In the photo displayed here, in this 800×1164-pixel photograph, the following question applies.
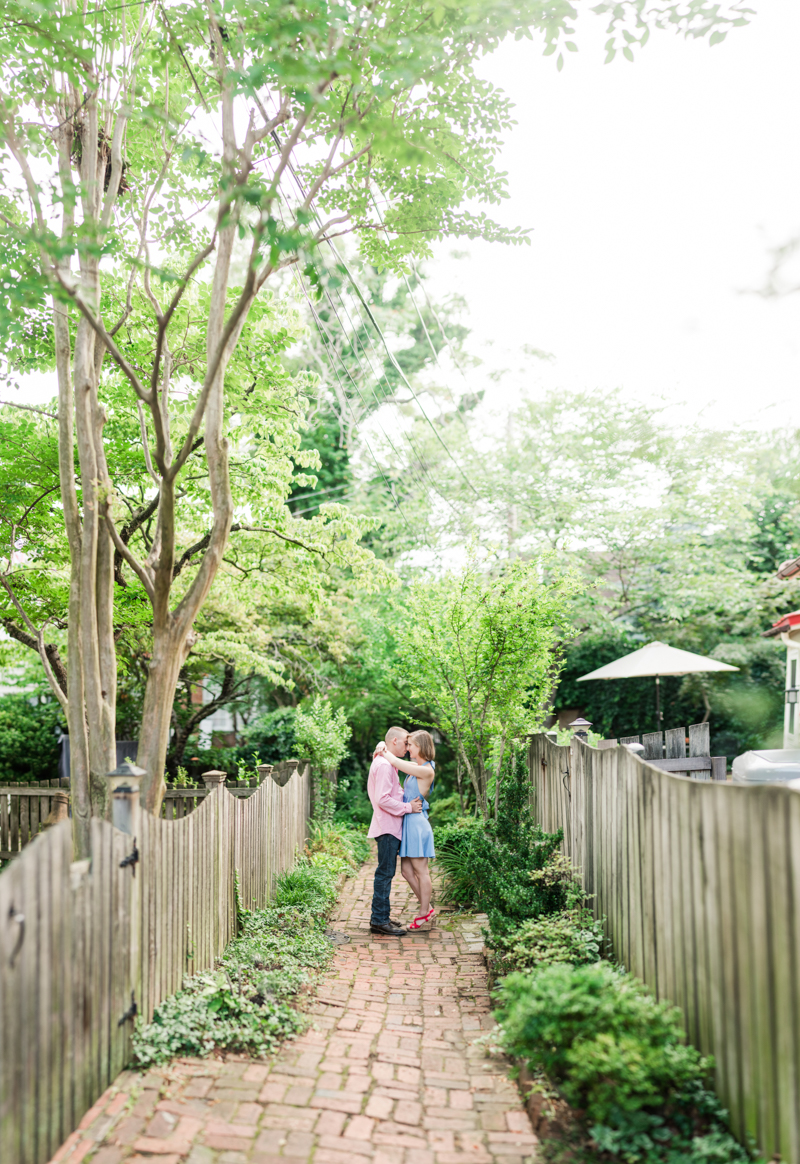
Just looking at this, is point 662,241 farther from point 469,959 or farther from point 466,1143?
point 466,1143

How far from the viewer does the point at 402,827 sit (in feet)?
22.2

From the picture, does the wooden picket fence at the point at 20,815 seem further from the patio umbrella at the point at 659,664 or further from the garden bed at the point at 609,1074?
the patio umbrella at the point at 659,664

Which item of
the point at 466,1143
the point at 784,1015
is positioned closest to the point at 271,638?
the point at 466,1143

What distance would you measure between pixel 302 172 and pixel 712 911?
6348mm

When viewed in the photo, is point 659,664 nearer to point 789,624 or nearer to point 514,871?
point 789,624

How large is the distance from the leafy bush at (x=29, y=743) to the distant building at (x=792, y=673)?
39.8 feet

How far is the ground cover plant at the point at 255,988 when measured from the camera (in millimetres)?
3873

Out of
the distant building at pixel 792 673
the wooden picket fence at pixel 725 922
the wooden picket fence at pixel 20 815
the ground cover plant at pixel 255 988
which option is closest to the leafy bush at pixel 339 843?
the ground cover plant at pixel 255 988

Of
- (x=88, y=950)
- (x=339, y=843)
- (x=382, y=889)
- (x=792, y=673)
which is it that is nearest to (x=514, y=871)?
(x=382, y=889)

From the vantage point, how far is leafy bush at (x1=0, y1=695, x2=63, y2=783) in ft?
44.2

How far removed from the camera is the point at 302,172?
659 centimetres

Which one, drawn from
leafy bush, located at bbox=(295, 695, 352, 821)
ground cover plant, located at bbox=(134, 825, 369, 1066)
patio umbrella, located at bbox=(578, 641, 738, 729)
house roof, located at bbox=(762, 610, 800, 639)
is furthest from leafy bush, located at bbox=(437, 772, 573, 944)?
house roof, located at bbox=(762, 610, 800, 639)

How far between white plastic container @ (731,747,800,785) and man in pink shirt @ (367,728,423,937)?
3.20 metres

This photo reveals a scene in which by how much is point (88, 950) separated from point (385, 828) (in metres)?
3.78
